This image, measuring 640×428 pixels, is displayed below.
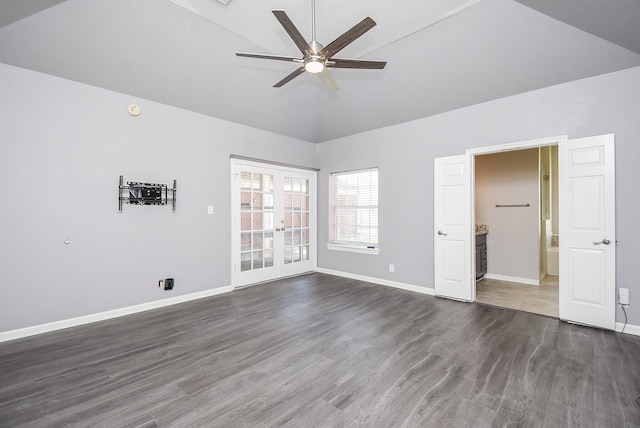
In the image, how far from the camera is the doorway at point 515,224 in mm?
4992

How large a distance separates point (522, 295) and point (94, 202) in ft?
20.5

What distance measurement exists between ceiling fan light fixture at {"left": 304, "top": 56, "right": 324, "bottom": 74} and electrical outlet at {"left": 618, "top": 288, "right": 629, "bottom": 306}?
398cm

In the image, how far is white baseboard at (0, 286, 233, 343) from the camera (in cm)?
291

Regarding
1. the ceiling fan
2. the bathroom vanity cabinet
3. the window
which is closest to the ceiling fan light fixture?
the ceiling fan

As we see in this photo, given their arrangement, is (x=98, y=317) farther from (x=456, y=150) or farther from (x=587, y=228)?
(x=587, y=228)

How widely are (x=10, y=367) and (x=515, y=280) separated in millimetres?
7003

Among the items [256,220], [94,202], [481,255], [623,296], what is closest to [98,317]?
[94,202]

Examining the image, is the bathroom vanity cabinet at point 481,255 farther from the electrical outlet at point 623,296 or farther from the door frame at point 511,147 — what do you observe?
the electrical outlet at point 623,296

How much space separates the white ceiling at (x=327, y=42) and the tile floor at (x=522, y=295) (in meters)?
2.93

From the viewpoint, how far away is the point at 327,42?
330 cm

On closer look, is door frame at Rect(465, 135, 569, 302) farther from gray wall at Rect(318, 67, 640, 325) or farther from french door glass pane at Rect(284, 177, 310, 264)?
french door glass pane at Rect(284, 177, 310, 264)

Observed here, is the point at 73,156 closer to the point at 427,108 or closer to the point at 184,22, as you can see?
the point at 184,22

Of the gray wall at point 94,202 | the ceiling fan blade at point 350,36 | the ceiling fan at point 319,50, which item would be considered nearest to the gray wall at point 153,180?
the gray wall at point 94,202

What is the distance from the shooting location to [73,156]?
128 inches
